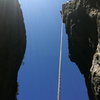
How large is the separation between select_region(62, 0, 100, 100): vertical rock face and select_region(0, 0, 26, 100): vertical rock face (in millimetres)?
5461

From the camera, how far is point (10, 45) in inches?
964

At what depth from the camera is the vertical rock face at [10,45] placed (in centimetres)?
2270

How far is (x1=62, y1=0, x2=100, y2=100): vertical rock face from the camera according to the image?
27703 mm

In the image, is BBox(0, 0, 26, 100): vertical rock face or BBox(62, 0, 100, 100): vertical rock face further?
BBox(62, 0, 100, 100): vertical rock face

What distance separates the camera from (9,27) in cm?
2433

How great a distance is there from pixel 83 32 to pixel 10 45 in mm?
8305

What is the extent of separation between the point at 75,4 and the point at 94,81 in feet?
33.6

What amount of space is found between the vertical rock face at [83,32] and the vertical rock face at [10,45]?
546cm

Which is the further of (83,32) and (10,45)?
(83,32)

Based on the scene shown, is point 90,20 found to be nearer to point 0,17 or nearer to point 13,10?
point 13,10

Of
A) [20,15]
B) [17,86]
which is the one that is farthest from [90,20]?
[17,86]

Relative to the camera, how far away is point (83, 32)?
98.2ft

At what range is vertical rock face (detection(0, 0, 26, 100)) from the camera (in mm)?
22703

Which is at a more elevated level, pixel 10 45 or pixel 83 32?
pixel 83 32
